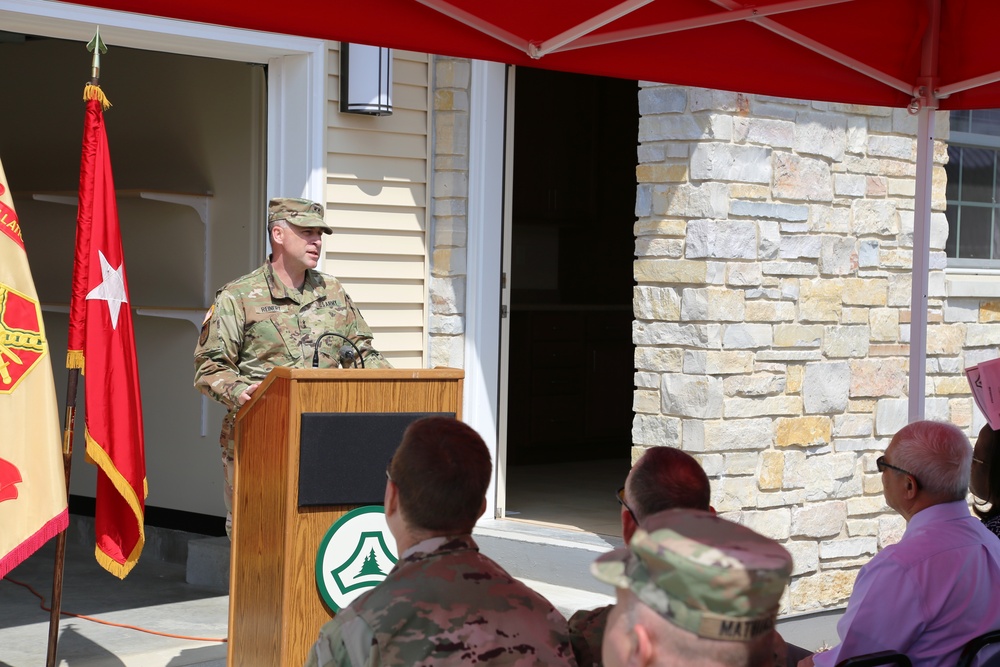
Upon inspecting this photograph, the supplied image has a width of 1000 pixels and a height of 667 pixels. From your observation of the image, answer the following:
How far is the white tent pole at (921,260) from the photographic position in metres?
3.91

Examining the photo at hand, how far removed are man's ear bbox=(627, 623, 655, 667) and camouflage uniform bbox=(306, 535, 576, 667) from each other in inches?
26.9

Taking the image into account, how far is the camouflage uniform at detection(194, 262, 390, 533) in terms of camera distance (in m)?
4.25

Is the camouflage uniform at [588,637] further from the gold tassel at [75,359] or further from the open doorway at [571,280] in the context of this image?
the open doorway at [571,280]

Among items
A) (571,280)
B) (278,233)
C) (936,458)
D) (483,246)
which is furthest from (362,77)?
(571,280)

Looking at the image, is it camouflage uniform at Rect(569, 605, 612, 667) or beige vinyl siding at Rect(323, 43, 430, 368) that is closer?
camouflage uniform at Rect(569, 605, 612, 667)

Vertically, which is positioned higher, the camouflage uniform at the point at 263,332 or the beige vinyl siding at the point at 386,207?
the beige vinyl siding at the point at 386,207

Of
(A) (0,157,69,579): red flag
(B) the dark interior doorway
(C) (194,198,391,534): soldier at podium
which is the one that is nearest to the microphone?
(C) (194,198,391,534): soldier at podium

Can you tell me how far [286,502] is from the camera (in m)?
3.47

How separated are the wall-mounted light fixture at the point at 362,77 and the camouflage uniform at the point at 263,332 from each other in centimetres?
143

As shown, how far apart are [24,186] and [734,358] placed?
457cm

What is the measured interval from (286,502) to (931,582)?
5.69 ft

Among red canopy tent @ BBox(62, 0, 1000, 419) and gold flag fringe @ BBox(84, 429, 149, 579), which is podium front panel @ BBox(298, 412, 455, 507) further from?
red canopy tent @ BBox(62, 0, 1000, 419)

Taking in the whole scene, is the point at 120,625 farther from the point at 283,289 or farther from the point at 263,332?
the point at 283,289

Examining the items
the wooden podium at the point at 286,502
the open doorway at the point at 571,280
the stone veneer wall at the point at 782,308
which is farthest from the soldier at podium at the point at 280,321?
the open doorway at the point at 571,280
